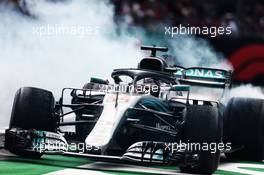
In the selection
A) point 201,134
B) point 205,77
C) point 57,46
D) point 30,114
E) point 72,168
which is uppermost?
point 57,46

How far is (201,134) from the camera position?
14.7ft

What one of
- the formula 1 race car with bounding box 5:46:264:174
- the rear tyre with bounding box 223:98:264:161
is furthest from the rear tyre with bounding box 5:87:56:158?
the rear tyre with bounding box 223:98:264:161

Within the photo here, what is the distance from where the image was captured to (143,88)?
522cm

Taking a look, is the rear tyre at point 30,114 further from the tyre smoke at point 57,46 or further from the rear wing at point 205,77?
the rear wing at point 205,77

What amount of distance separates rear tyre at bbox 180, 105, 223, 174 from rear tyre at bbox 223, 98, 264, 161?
1.54 meters

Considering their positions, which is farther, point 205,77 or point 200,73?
point 200,73

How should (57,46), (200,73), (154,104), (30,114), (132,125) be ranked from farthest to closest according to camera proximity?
(57,46)
(200,73)
(154,104)
(30,114)
(132,125)

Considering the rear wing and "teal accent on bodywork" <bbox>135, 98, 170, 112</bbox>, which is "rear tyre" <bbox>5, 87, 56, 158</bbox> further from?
the rear wing

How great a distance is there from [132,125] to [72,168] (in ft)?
2.02

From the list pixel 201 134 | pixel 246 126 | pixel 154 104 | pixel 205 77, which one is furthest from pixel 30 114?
pixel 246 126

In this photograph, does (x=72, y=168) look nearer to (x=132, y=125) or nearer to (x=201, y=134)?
(x=132, y=125)

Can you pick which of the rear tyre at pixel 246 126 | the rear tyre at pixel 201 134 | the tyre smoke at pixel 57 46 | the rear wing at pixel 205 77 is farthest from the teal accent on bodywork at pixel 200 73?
the rear tyre at pixel 201 134

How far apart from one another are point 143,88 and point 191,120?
84 centimetres

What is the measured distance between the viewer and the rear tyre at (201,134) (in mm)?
4473
